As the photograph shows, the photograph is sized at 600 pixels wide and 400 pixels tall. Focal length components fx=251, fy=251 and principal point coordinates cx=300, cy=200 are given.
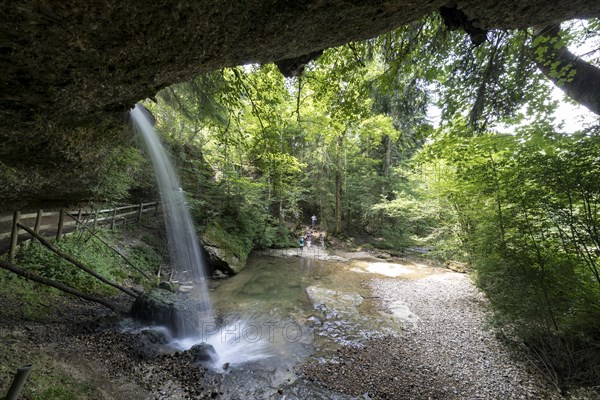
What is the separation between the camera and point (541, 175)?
14.0 feet

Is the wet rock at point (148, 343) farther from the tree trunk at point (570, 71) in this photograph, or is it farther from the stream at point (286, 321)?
the tree trunk at point (570, 71)

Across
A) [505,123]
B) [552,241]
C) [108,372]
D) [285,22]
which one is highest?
[505,123]

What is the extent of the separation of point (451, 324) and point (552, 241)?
3.35 meters

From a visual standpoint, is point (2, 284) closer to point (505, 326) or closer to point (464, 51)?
point (464, 51)

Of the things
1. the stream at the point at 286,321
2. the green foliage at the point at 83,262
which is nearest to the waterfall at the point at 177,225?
the stream at the point at 286,321

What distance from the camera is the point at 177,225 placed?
40.3 ft

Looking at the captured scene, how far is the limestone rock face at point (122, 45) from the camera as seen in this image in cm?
121

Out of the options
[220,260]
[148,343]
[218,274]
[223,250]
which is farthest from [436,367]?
[223,250]

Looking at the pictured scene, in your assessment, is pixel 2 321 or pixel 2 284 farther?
pixel 2 284

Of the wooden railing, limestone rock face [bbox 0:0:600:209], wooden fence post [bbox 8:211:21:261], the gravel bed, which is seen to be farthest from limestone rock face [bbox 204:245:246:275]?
limestone rock face [bbox 0:0:600:209]

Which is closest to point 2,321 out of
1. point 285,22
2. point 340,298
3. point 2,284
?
point 2,284

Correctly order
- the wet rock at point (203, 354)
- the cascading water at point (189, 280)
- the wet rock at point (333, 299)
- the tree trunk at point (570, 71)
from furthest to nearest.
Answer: the wet rock at point (333, 299), the cascading water at point (189, 280), the wet rock at point (203, 354), the tree trunk at point (570, 71)

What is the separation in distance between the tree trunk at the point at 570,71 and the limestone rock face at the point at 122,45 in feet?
7.50

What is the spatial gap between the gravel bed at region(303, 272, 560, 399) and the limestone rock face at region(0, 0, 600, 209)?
5.05 m
